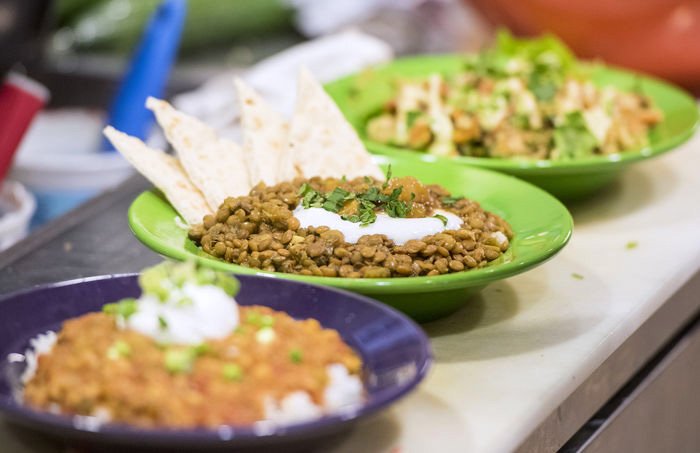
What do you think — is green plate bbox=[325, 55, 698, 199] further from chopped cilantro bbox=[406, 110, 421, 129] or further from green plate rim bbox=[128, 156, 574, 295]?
green plate rim bbox=[128, 156, 574, 295]

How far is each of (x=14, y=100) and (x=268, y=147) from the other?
0.78 m

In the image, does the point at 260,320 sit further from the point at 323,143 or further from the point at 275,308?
the point at 323,143

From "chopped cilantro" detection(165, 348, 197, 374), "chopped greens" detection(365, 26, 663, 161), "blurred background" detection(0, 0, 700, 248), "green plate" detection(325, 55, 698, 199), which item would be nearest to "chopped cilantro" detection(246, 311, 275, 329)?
"chopped cilantro" detection(165, 348, 197, 374)

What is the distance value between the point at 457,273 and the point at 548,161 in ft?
2.27

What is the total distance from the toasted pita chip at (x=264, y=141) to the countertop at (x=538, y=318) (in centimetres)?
26

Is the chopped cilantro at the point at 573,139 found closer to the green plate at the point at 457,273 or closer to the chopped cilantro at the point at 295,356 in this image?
the green plate at the point at 457,273

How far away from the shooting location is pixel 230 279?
4.28 ft

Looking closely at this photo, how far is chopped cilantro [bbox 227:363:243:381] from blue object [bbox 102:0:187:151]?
5.34 feet

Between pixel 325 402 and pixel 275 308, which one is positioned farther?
pixel 275 308

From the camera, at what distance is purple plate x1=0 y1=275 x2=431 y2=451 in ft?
3.52

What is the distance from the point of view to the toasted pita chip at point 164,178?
1.79 m

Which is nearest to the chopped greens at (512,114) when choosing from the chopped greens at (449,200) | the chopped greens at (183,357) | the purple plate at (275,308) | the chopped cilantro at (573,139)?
the chopped cilantro at (573,139)

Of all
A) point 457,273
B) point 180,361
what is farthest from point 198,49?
point 180,361

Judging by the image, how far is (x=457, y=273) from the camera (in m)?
1.53
